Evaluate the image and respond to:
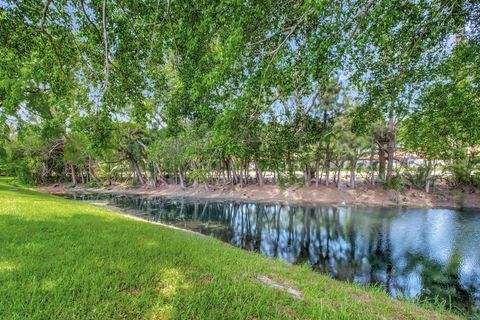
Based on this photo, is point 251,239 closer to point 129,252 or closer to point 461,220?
point 129,252

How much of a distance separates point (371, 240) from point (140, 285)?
11877 mm

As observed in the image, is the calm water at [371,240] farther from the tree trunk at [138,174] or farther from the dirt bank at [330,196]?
the tree trunk at [138,174]

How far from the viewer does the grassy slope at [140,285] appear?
267 cm

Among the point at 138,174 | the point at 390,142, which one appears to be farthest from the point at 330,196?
the point at 138,174

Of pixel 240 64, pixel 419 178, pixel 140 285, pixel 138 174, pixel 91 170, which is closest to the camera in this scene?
pixel 140 285

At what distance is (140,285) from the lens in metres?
3.21

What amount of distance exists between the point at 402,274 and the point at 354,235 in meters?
4.31

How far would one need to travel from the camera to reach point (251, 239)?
12.1 meters

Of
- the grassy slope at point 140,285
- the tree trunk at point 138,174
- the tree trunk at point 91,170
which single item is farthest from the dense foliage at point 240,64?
the tree trunk at point 91,170

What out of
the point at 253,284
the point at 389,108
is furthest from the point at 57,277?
the point at 389,108

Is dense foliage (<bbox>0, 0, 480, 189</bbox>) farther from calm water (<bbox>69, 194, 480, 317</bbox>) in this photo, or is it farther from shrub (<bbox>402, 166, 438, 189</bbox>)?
shrub (<bbox>402, 166, 438, 189</bbox>)

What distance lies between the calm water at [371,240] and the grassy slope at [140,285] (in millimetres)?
4350

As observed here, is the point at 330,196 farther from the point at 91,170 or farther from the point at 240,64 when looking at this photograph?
the point at 91,170

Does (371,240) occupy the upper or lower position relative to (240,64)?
lower
